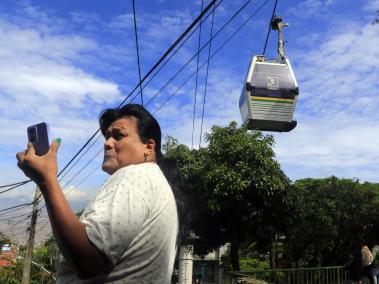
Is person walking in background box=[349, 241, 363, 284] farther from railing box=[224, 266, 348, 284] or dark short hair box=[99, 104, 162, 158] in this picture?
dark short hair box=[99, 104, 162, 158]

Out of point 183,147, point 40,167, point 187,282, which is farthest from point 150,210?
point 187,282

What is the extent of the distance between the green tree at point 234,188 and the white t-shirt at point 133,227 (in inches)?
387

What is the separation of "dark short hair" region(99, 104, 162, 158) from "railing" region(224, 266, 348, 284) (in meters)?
7.66

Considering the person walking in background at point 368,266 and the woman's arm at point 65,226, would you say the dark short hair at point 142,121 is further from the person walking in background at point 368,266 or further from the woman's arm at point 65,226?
the person walking in background at point 368,266

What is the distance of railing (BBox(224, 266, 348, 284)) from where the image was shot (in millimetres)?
9086

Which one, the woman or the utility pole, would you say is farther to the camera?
the utility pole

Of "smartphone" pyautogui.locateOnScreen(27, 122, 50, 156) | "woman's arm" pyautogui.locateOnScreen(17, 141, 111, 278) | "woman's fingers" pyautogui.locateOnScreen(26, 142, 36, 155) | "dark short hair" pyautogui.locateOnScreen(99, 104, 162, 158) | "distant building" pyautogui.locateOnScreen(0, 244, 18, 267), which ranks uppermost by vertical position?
"dark short hair" pyautogui.locateOnScreen(99, 104, 162, 158)

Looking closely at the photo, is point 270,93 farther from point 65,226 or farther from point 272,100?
point 65,226

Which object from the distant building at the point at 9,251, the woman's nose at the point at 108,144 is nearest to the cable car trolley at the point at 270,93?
the woman's nose at the point at 108,144

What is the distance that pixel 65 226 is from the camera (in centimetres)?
128

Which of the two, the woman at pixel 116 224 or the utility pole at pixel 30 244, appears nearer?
the woman at pixel 116 224

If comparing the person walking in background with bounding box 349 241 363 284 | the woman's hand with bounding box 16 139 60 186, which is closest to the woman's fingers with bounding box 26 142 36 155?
the woman's hand with bounding box 16 139 60 186

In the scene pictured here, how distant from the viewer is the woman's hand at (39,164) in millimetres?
1344

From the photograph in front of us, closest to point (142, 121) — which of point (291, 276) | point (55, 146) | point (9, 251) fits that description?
point (55, 146)
